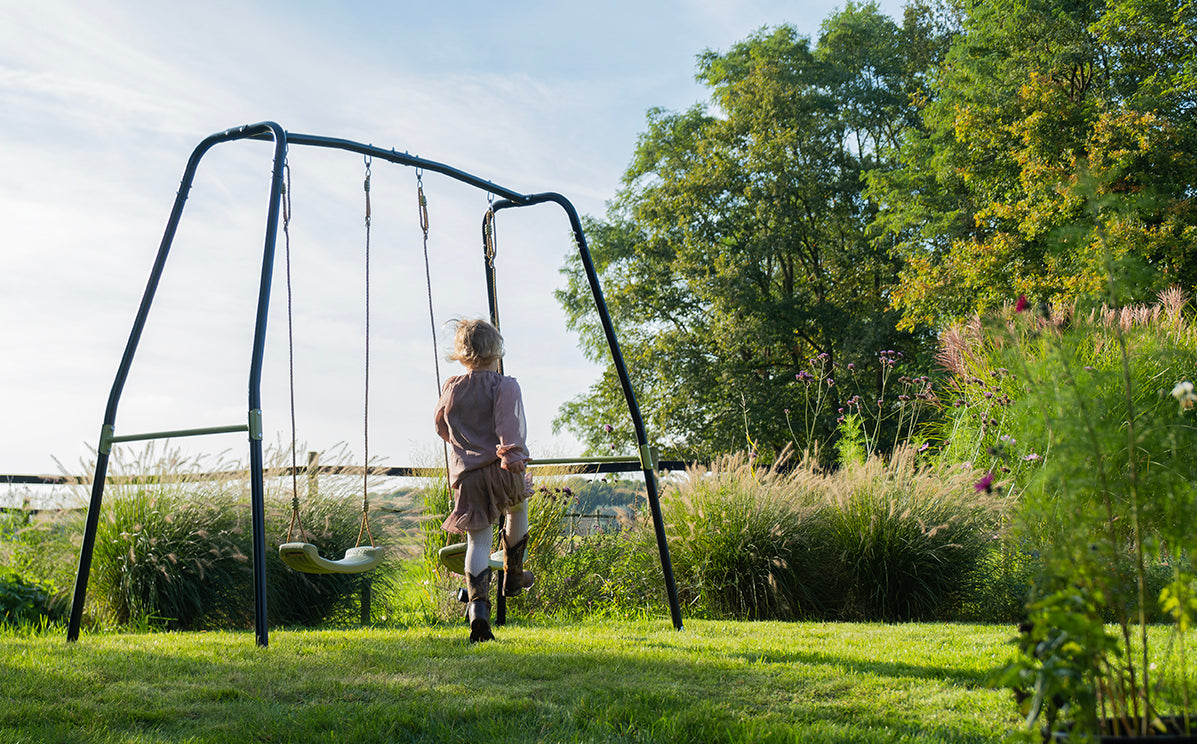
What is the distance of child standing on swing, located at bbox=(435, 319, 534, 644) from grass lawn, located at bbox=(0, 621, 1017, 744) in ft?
1.23

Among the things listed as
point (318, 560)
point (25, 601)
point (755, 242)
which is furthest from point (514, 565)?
point (755, 242)

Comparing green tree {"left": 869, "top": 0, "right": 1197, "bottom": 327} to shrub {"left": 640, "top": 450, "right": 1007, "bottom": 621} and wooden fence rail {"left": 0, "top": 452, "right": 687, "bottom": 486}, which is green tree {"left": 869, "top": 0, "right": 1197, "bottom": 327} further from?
wooden fence rail {"left": 0, "top": 452, "right": 687, "bottom": 486}

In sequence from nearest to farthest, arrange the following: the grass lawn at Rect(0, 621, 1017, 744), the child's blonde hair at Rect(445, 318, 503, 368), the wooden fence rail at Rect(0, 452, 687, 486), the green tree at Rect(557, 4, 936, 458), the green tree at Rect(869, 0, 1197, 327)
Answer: the grass lawn at Rect(0, 621, 1017, 744), the child's blonde hair at Rect(445, 318, 503, 368), the wooden fence rail at Rect(0, 452, 687, 486), the green tree at Rect(869, 0, 1197, 327), the green tree at Rect(557, 4, 936, 458)

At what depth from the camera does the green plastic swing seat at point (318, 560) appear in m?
4.16

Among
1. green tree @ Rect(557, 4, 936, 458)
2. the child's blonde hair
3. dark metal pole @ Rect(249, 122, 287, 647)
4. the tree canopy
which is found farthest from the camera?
green tree @ Rect(557, 4, 936, 458)

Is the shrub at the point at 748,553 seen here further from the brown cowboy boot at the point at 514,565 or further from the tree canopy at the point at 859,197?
the tree canopy at the point at 859,197

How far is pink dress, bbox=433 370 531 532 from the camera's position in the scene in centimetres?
427

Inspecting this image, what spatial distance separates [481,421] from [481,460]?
20 cm

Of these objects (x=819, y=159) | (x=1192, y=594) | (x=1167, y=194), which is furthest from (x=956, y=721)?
(x=819, y=159)

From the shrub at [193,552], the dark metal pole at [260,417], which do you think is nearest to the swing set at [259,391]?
the dark metal pole at [260,417]

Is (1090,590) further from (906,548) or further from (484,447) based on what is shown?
(906,548)

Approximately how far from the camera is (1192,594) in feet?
5.98

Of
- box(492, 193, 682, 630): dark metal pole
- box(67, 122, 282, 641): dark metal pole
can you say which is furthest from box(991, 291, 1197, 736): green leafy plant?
box(67, 122, 282, 641): dark metal pole

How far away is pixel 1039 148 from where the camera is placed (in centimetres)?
1709
